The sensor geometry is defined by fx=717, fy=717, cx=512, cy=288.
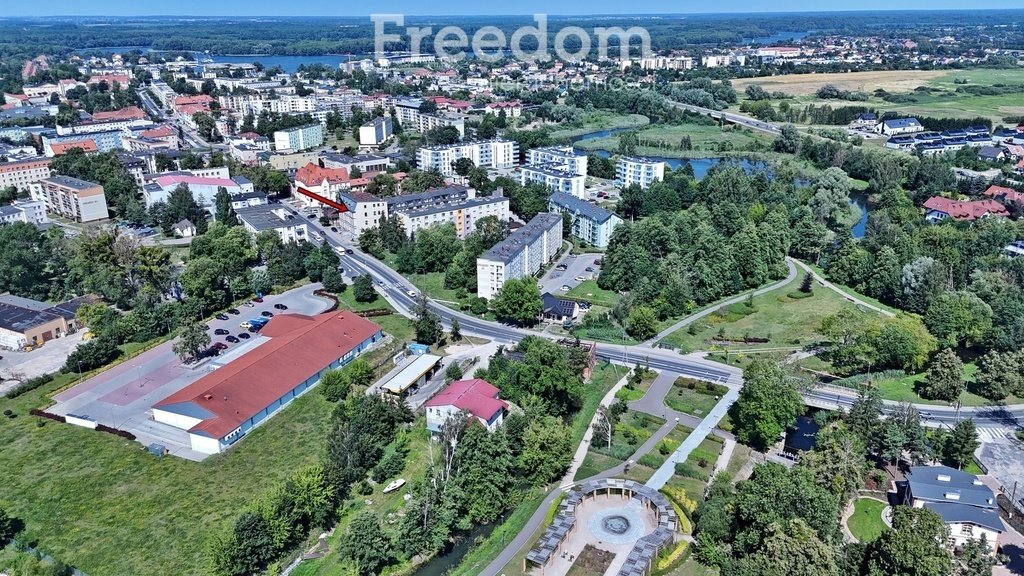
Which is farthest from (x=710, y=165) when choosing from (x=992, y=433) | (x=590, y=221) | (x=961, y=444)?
(x=961, y=444)

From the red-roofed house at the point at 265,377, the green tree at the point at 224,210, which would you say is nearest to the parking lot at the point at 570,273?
the red-roofed house at the point at 265,377

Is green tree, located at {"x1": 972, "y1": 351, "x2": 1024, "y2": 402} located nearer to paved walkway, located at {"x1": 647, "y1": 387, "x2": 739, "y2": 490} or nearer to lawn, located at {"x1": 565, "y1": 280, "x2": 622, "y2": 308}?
paved walkway, located at {"x1": 647, "y1": 387, "x2": 739, "y2": 490}

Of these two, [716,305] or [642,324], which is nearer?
[642,324]

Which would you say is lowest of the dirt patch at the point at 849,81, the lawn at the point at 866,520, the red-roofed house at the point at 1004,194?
the lawn at the point at 866,520

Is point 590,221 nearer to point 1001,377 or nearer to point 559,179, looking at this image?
point 559,179

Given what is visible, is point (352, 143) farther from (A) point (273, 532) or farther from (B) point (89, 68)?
(B) point (89, 68)

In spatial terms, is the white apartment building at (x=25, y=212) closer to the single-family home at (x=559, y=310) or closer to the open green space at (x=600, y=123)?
the single-family home at (x=559, y=310)
